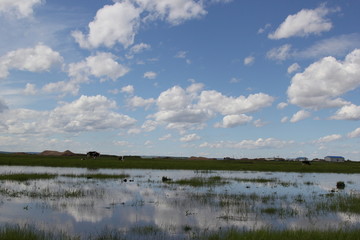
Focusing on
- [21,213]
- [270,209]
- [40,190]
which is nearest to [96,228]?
[21,213]

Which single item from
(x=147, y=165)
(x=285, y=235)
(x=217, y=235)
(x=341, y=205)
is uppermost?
(x=147, y=165)

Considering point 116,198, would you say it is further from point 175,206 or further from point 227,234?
point 227,234

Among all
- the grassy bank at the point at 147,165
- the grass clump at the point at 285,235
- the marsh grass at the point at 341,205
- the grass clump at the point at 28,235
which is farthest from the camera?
the grassy bank at the point at 147,165

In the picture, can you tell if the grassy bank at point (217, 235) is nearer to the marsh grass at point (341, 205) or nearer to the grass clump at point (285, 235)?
the grass clump at point (285, 235)

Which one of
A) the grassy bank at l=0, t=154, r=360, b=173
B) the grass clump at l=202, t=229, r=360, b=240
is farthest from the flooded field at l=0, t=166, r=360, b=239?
the grassy bank at l=0, t=154, r=360, b=173

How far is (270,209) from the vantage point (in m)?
19.4

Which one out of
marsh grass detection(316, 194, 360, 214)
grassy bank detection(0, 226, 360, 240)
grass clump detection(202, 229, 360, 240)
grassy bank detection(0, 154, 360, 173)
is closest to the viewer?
grassy bank detection(0, 226, 360, 240)

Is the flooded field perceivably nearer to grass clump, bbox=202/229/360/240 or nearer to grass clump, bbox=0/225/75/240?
grass clump, bbox=0/225/75/240

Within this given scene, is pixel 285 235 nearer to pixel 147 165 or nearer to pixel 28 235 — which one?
pixel 28 235

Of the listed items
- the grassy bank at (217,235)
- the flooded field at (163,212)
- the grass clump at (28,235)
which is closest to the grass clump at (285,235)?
the grassy bank at (217,235)

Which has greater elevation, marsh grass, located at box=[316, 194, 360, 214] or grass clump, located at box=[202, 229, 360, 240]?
grass clump, located at box=[202, 229, 360, 240]

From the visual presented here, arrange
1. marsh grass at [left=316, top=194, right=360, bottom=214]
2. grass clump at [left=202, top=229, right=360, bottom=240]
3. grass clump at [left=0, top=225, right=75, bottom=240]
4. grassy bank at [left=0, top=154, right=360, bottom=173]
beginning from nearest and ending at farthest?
grass clump at [left=0, top=225, right=75, bottom=240] < grass clump at [left=202, top=229, right=360, bottom=240] < marsh grass at [left=316, top=194, right=360, bottom=214] < grassy bank at [left=0, top=154, right=360, bottom=173]

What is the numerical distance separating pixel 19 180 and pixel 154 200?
56.0ft

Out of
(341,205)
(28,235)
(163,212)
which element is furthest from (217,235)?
(341,205)
